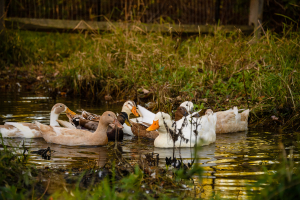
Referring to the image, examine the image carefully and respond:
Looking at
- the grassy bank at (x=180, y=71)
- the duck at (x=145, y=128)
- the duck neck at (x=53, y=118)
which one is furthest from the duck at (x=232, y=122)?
the duck neck at (x=53, y=118)

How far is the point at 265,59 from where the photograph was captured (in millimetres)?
8125

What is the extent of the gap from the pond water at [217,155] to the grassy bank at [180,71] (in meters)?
0.99

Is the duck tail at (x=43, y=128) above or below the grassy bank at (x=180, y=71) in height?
below

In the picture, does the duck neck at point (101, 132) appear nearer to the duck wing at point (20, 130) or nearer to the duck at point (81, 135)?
Answer: the duck at point (81, 135)

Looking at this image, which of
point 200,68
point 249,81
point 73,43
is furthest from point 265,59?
point 73,43

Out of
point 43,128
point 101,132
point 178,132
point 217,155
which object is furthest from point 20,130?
point 217,155

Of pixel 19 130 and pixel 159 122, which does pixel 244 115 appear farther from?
pixel 19 130

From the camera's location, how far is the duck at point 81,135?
18.0 ft

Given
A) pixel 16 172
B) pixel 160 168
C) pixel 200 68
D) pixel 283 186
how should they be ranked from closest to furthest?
1. pixel 283 186
2. pixel 16 172
3. pixel 160 168
4. pixel 200 68

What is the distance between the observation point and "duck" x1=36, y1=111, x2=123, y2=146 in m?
5.47

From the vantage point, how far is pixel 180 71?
8391 mm

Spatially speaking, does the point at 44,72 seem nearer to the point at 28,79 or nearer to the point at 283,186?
the point at 28,79

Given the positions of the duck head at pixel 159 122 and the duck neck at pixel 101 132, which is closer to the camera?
the duck head at pixel 159 122

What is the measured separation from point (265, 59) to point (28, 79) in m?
6.08
